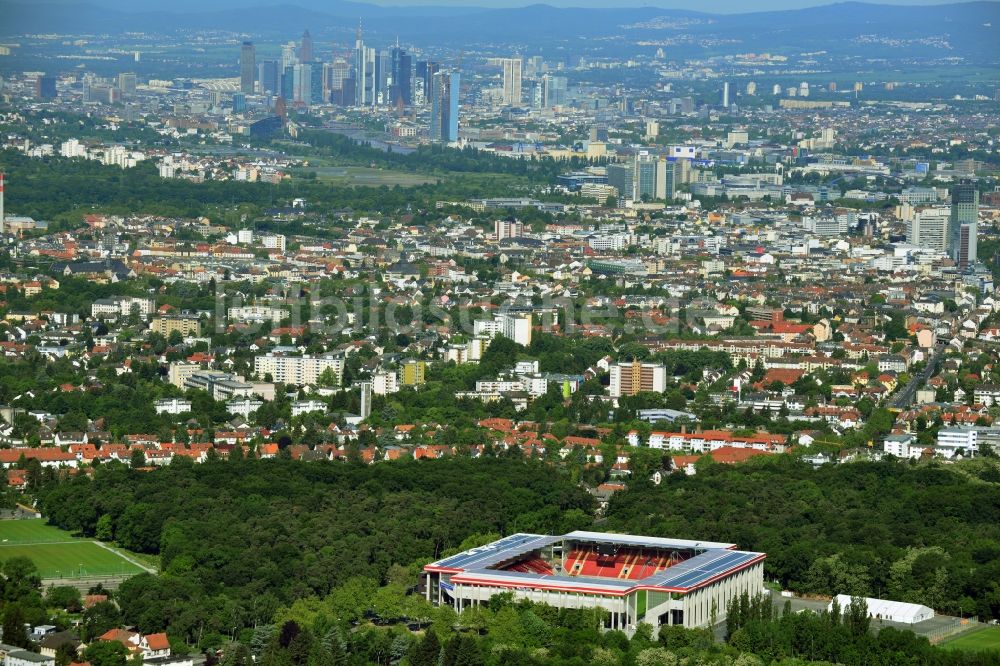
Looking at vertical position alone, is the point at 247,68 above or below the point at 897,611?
above

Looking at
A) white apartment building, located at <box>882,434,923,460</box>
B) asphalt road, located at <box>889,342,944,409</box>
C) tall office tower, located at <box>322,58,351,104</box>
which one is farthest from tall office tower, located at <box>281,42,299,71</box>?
white apartment building, located at <box>882,434,923,460</box>

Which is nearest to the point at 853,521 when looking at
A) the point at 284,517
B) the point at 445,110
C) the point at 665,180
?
the point at 284,517

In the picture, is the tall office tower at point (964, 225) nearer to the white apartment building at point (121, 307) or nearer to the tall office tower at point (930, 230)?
the tall office tower at point (930, 230)

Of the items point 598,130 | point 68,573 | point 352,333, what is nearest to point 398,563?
point 68,573

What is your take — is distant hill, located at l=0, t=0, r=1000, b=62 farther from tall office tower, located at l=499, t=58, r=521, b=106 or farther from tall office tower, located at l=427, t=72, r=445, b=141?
tall office tower, located at l=427, t=72, r=445, b=141

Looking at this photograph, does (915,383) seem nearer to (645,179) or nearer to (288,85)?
(645,179)

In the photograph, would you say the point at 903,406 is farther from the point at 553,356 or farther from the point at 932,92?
the point at 932,92
